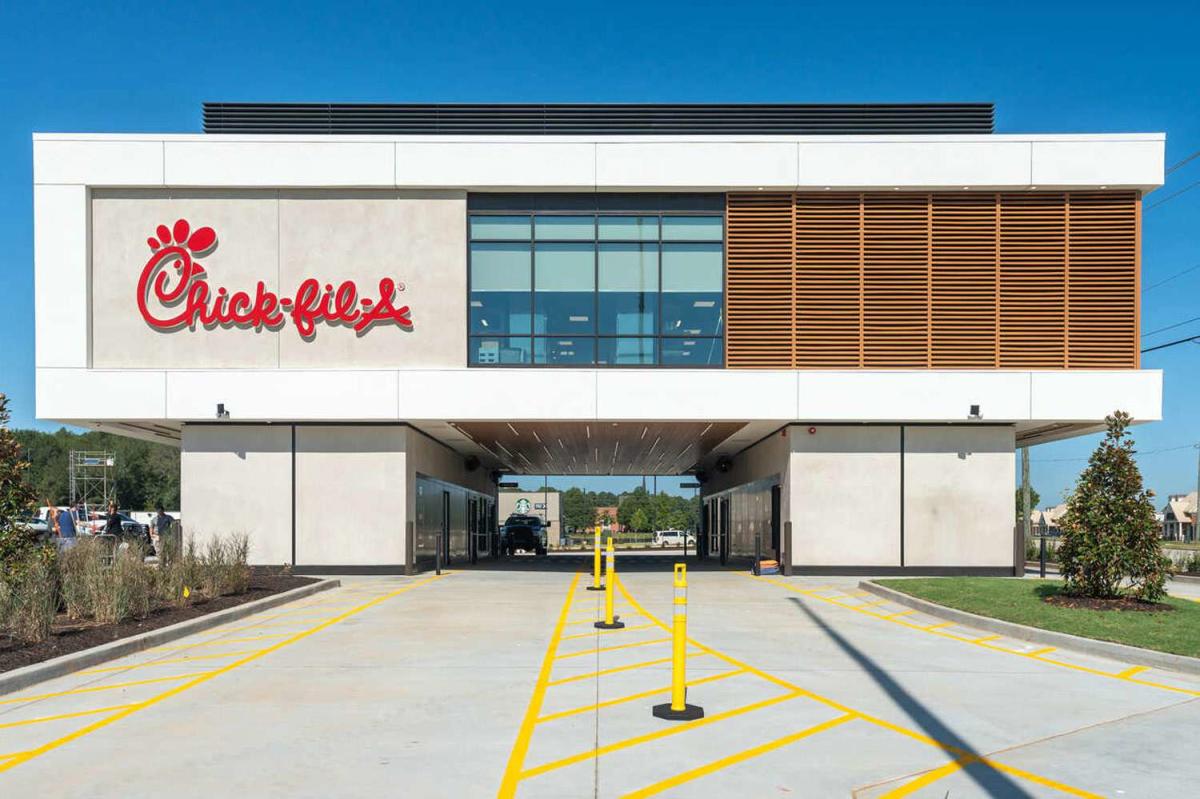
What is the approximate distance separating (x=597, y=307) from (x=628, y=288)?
892mm

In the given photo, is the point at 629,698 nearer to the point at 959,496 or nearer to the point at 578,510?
the point at 959,496

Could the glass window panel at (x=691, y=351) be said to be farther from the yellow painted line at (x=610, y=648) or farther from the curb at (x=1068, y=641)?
the yellow painted line at (x=610, y=648)

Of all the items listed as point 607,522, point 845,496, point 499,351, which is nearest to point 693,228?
point 499,351

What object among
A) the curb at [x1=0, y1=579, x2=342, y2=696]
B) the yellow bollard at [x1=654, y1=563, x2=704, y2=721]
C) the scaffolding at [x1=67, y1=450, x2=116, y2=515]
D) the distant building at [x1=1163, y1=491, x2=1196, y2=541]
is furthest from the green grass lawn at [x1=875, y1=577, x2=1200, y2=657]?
the distant building at [x1=1163, y1=491, x2=1196, y2=541]

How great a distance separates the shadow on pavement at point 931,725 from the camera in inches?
267

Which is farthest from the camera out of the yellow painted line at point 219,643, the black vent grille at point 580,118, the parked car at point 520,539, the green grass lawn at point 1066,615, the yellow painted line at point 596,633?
the parked car at point 520,539

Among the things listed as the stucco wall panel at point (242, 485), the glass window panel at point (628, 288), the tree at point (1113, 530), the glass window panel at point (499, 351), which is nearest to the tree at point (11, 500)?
the stucco wall panel at point (242, 485)

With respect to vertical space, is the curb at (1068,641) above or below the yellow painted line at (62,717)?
below

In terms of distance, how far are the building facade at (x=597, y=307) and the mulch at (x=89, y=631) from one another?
7.05 m

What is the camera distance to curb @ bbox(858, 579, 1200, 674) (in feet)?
37.8

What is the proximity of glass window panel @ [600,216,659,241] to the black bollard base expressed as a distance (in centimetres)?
1706

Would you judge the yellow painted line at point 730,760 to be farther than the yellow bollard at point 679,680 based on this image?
No

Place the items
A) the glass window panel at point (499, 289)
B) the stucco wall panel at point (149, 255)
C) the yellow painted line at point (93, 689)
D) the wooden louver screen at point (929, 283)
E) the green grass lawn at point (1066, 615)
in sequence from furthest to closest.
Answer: the glass window panel at point (499, 289) < the stucco wall panel at point (149, 255) < the wooden louver screen at point (929, 283) < the green grass lawn at point (1066, 615) < the yellow painted line at point (93, 689)

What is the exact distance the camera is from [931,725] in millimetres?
8578
